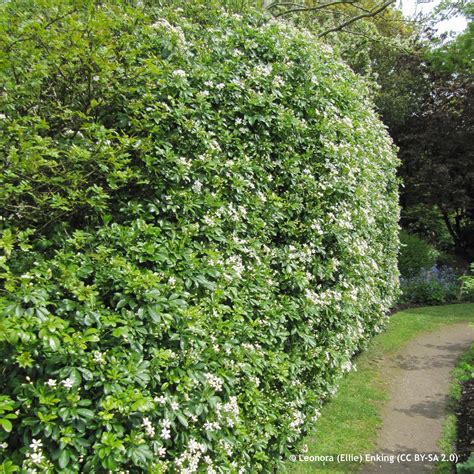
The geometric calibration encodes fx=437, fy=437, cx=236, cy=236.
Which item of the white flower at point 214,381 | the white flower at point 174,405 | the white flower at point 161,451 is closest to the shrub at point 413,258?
the white flower at point 214,381

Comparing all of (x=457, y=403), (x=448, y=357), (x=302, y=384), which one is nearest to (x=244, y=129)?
(x=302, y=384)

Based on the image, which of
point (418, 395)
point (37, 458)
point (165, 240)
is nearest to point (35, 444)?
point (37, 458)

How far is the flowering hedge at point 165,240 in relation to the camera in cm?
198

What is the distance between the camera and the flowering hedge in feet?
6.50

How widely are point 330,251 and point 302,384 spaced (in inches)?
50.0

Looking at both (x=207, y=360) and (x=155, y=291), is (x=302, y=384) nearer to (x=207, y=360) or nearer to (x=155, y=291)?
(x=207, y=360)

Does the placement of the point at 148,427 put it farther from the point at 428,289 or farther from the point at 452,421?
the point at 428,289

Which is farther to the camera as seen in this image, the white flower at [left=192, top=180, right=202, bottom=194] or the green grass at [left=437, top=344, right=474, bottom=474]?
the green grass at [left=437, top=344, right=474, bottom=474]

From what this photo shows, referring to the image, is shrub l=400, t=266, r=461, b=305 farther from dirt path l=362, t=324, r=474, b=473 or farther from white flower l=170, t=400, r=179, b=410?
white flower l=170, t=400, r=179, b=410

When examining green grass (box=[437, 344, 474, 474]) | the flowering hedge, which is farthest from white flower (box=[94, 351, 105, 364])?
green grass (box=[437, 344, 474, 474])

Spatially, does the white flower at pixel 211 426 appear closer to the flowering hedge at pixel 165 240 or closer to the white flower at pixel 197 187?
the flowering hedge at pixel 165 240

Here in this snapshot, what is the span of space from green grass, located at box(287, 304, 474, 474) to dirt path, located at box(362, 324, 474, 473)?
0.12 meters

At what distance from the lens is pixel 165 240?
8.66ft

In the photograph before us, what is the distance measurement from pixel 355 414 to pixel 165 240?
3.39m
